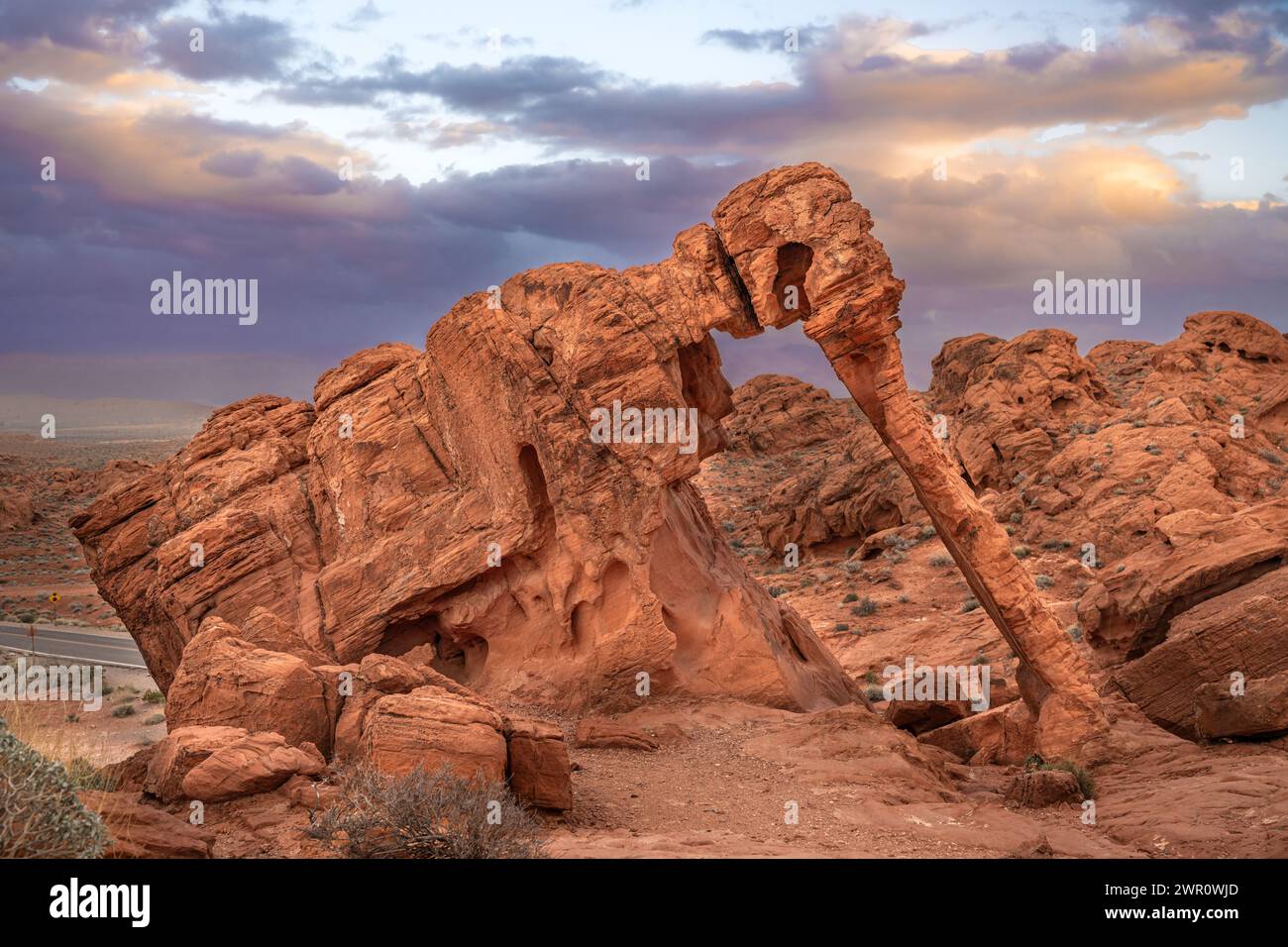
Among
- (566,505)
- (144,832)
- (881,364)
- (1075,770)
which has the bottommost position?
(1075,770)

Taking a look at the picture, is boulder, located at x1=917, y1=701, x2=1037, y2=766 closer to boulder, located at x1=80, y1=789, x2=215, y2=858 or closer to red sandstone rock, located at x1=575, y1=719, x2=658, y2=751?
red sandstone rock, located at x1=575, y1=719, x2=658, y2=751

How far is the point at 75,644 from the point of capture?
39375mm

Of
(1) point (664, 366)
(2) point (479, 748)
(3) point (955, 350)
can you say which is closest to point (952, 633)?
(1) point (664, 366)

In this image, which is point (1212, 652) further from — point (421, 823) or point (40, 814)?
point (40, 814)

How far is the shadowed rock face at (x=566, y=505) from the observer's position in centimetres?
1555

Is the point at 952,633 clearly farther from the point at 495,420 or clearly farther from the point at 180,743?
the point at 180,743

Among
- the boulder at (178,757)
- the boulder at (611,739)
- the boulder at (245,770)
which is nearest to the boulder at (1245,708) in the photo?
the boulder at (611,739)

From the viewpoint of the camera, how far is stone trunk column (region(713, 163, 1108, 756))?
1511cm

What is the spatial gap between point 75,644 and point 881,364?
35578mm

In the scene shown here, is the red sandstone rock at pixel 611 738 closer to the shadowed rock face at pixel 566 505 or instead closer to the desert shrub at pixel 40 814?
the shadowed rock face at pixel 566 505

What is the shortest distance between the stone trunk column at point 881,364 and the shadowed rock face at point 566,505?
0.11 ft

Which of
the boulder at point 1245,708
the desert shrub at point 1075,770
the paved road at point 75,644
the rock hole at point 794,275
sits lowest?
the paved road at point 75,644

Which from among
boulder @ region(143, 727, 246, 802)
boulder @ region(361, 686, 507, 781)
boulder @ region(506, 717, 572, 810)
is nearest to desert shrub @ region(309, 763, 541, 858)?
boulder @ region(361, 686, 507, 781)

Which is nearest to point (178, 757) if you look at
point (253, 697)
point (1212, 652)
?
point (253, 697)
